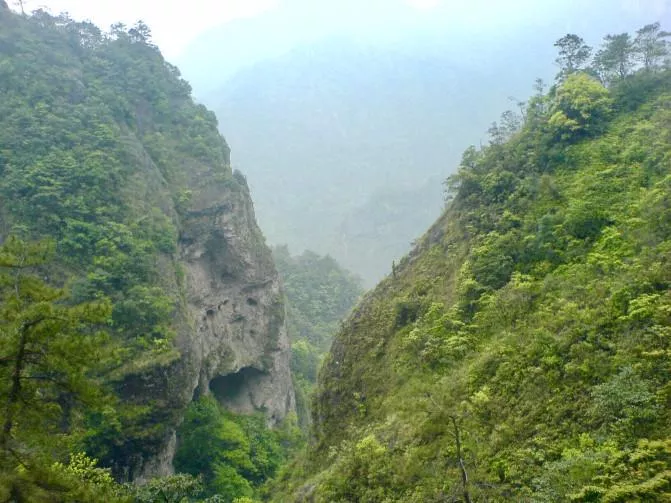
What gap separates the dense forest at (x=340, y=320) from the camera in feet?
26.3

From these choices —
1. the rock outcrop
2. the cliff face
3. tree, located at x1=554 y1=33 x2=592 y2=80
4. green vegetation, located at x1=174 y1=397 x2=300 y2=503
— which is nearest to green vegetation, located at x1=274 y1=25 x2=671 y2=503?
tree, located at x1=554 y1=33 x2=592 y2=80

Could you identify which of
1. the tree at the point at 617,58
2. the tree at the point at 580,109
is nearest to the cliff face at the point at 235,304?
the tree at the point at 580,109

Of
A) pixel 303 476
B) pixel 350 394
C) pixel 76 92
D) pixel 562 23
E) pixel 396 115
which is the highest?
pixel 562 23

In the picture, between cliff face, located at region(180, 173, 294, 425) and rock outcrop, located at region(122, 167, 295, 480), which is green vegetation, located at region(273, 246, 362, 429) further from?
cliff face, located at region(180, 173, 294, 425)

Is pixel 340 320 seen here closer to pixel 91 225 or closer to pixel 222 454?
pixel 222 454

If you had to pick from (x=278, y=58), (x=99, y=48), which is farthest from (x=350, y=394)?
(x=278, y=58)

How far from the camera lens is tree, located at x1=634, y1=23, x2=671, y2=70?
21625 mm

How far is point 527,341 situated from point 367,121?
16365cm

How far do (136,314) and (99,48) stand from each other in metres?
28.6

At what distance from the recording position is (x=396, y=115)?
6644 inches

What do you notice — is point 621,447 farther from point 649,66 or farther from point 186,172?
point 186,172

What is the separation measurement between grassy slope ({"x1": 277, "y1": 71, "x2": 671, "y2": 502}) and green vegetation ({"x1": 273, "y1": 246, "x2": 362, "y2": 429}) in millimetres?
32005

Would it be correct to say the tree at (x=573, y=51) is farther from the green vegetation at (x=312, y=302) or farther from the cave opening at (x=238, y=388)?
the green vegetation at (x=312, y=302)

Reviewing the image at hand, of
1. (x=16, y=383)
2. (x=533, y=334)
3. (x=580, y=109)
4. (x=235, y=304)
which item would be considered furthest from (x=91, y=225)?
(x=580, y=109)
